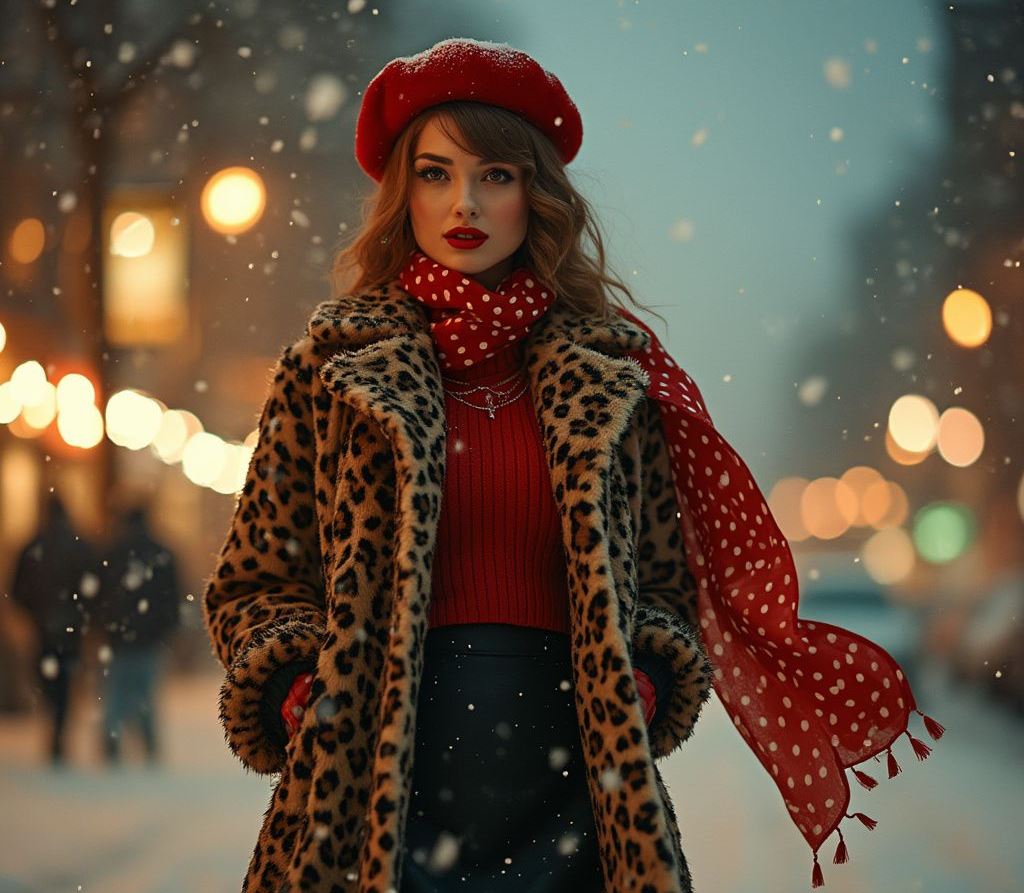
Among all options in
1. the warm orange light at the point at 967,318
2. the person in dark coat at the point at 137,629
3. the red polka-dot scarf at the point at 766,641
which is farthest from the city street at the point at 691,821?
the red polka-dot scarf at the point at 766,641

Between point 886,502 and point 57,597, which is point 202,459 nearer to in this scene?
point 57,597

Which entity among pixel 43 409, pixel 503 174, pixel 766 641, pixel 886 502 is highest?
pixel 43 409

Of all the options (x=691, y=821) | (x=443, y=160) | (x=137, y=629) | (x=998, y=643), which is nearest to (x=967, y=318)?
(x=998, y=643)

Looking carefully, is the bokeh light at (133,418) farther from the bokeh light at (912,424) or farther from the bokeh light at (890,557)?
the bokeh light at (890,557)

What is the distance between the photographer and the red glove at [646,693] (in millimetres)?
2197

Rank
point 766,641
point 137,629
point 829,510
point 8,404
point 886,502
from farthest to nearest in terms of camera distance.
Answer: point 829,510
point 886,502
point 8,404
point 137,629
point 766,641

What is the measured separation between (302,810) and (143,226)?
5.74m

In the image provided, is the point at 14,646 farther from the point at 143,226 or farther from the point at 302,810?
the point at 302,810

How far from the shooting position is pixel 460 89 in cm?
235

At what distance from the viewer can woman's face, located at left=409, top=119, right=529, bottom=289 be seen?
93.0 inches

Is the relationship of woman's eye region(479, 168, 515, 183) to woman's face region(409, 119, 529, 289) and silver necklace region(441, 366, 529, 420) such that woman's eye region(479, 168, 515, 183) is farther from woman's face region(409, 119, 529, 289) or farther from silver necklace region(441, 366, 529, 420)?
silver necklace region(441, 366, 529, 420)

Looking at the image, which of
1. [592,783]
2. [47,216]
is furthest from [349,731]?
[47,216]

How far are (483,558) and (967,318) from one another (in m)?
5.87

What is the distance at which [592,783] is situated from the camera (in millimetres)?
2096
